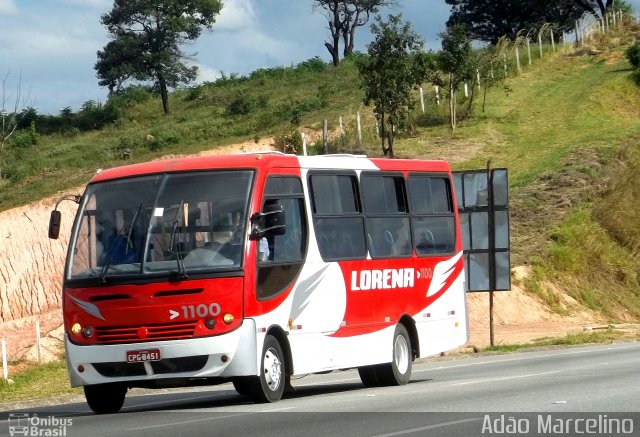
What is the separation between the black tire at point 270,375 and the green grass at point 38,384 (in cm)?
628

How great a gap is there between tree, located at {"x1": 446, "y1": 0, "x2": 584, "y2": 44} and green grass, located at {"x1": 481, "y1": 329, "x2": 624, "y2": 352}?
216 feet

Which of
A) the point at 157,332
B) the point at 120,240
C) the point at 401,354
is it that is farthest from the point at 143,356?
the point at 401,354

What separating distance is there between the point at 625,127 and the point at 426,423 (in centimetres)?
4630

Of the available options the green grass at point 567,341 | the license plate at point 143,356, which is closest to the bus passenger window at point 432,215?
the license plate at point 143,356

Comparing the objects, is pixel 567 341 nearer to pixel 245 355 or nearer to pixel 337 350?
pixel 337 350

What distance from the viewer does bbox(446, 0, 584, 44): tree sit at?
98312 mm

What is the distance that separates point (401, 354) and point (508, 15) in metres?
84.0

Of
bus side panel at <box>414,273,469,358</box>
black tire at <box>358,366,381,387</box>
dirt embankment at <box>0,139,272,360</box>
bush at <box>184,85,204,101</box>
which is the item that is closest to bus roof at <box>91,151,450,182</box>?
black tire at <box>358,366,381,387</box>

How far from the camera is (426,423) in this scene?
12953mm

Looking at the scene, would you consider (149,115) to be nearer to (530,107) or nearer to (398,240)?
(530,107)

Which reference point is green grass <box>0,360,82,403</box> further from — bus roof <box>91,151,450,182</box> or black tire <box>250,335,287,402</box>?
black tire <box>250,335,287,402</box>

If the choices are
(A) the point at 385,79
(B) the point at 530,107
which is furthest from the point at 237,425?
(B) the point at 530,107

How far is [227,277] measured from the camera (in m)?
15.8

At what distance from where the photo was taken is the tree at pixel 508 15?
9831 centimetres
